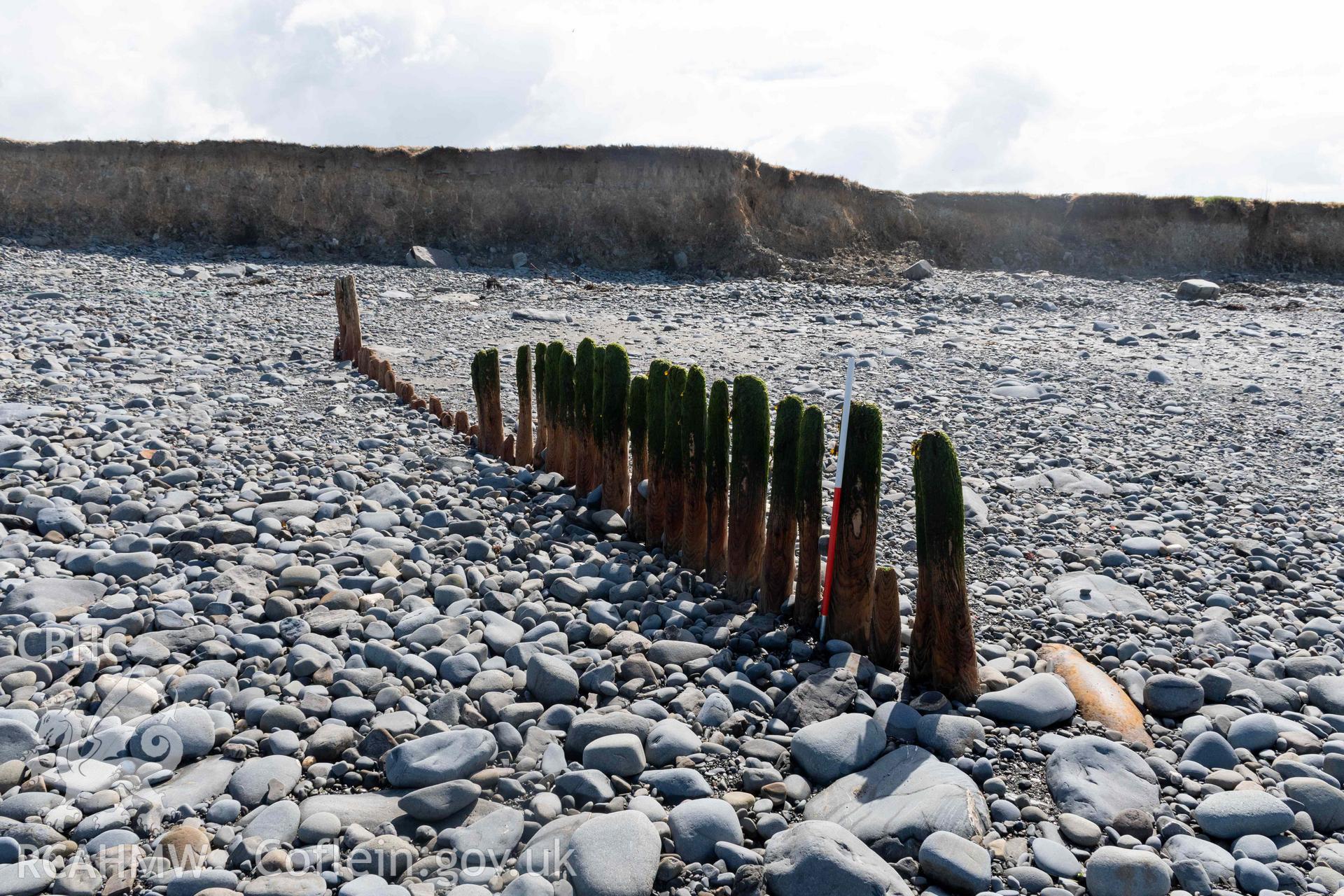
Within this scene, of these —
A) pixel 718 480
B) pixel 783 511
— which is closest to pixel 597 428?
pixel 718 480

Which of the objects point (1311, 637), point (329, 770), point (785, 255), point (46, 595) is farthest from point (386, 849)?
point (785, 255)

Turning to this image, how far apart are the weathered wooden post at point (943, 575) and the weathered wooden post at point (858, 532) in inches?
11.3

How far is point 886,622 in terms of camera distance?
483 cm

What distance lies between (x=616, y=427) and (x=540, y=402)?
142cm

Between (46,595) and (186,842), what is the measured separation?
2.54 m

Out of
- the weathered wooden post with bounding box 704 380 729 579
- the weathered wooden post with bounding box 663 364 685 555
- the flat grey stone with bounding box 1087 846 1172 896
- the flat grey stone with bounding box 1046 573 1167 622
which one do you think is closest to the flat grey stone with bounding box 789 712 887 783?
the flat grey stone with bounding box 1087 846 1172 896

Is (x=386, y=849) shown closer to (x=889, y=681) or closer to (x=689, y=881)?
(x=689, y=881)

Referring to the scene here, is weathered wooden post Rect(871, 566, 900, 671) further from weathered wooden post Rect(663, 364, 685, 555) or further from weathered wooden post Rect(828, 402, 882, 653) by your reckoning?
weathered wooden post Rect(663, 364, 685, 555)

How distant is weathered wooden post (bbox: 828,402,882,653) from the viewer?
4801mm

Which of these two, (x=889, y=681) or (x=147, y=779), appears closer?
(x=147, y=779)

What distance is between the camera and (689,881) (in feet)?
11.0

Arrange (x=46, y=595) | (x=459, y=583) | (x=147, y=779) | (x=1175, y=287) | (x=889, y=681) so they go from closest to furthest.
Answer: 1. (x=147, y=779)
2. (x=889, y=681)
3. (x=46, y=595)
4. (x=459, y=583)
5. (x=1175, y=287)

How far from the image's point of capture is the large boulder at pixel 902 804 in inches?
141

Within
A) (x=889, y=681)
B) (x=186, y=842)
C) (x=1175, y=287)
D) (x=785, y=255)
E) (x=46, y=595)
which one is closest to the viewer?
(x=186, y=842)
